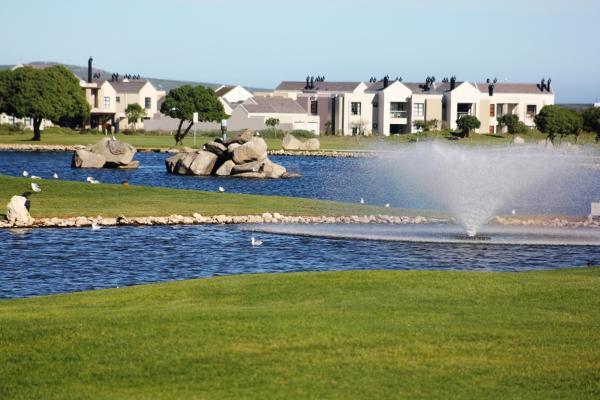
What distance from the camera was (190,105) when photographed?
13275cm

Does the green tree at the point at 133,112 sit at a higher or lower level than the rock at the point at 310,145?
higher

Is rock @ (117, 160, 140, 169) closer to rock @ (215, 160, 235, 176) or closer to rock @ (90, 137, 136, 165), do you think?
rock @ (90, 137, 136, 165)

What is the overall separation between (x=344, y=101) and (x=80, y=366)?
167 metres

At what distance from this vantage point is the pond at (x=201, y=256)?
31.2m

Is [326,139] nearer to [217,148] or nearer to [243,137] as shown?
[217,148]

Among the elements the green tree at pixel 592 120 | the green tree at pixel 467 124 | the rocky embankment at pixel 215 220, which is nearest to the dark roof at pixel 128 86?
the green tree at pixel 467 124

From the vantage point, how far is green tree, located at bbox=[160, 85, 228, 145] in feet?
434

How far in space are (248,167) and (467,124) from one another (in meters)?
79.9

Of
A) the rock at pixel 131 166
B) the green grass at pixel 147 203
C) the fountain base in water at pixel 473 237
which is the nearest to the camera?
the fountain base in water at pixel 473 237

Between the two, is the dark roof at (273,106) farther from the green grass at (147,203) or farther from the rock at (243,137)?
the green grass at (147,203)

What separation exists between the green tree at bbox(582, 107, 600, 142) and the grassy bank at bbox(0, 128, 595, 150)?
24.5 feet

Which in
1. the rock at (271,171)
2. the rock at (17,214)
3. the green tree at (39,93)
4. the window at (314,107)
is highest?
the green tree at (39,93)

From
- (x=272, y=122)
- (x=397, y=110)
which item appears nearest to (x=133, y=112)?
(x=272, y=122)

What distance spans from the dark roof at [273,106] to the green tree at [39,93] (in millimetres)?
44477
